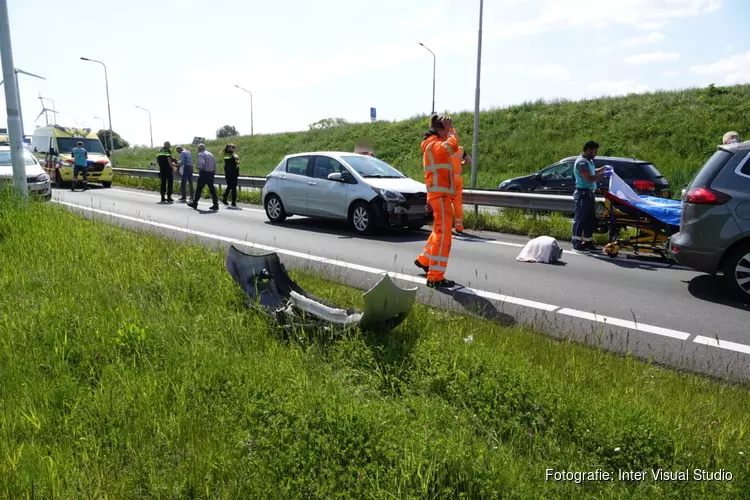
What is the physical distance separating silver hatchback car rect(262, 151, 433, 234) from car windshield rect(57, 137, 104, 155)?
53.7 feet

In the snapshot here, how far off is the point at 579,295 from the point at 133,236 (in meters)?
6.40

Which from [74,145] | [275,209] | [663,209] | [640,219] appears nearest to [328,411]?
[663,209]

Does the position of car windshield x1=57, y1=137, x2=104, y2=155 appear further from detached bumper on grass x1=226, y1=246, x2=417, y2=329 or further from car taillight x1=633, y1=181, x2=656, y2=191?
detached bumper on grass x1=226, y1=246, x2=417, y2=329

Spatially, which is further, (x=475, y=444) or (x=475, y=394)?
(x=475, y=394)

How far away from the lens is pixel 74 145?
2616cm

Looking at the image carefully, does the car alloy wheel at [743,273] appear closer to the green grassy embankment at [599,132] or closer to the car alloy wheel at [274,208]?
the car alloy wheel at [274,208]

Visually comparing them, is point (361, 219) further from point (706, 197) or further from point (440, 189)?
point (706, 197)

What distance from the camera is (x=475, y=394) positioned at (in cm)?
347

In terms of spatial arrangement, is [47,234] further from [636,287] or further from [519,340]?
[636,287]

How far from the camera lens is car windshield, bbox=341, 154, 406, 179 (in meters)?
11.8

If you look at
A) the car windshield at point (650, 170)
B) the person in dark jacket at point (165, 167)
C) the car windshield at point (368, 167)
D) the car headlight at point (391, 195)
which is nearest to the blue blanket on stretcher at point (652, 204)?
the car headlight at point (391, 195)

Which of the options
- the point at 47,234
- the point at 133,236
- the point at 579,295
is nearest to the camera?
the point at 579,295

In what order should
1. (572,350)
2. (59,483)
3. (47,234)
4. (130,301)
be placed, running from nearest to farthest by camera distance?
1. (59,483)
2. (572,350)
3. (130,301)
4. (47,234)

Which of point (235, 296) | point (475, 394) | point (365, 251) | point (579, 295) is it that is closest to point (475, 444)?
point (475, 394)
